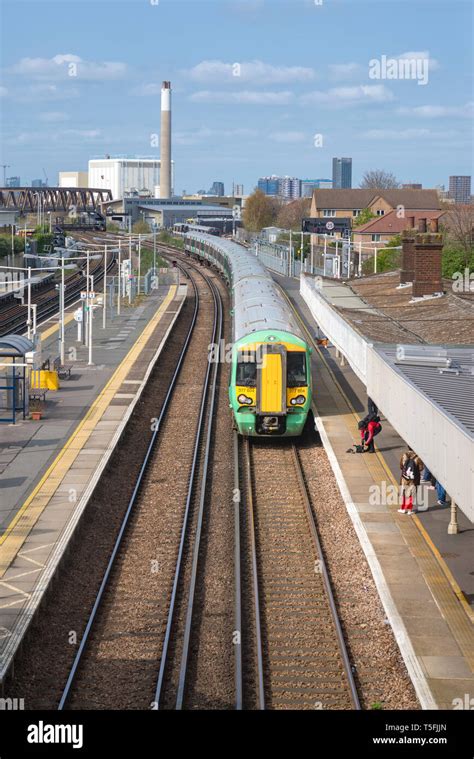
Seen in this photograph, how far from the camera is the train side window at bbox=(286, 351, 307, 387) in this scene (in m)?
22.9

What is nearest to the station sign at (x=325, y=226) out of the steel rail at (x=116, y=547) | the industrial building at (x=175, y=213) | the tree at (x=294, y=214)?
the tree at (x=294, y=214)

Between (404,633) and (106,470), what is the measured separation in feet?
32.1

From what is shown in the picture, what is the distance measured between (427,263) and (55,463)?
12.2 metres

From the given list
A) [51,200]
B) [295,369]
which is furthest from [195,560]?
[51,200]

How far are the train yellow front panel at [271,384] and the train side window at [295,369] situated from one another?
0.30 meters

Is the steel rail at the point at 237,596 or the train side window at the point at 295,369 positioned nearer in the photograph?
the steel rail at the point at 237,596

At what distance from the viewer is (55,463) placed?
20875 millimetres

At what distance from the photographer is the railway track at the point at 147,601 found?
37.6ft

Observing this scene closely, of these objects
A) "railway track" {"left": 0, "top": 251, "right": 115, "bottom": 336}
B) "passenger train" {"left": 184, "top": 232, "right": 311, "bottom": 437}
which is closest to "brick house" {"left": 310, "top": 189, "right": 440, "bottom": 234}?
"railway track" {"left": 0, "top": 251, "right": 115, "bottom": 336}

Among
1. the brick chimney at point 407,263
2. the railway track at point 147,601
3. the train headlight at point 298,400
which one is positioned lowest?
the railway track at point 147,601

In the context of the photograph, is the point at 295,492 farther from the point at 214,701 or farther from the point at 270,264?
the point at 270,264

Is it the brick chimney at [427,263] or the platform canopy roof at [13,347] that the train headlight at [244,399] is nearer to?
the platform canopy roof at [13,347]
